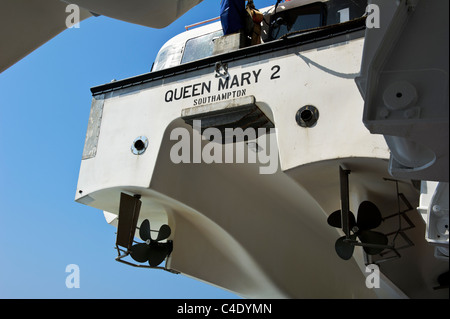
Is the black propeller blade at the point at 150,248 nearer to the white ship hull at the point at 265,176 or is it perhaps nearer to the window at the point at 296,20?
the white ship hull at the point at 265,176

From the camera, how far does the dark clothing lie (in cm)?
845

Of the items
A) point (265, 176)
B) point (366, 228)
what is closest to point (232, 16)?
point (265, 176)

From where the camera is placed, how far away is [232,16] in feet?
27.7

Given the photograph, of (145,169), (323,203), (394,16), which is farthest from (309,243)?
(394,16)

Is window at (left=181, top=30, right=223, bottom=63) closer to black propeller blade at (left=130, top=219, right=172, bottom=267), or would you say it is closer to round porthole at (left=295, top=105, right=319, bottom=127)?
round porthole at (left=295, top=105, right=319, bottom=127)

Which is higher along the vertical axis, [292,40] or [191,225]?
[292,40]

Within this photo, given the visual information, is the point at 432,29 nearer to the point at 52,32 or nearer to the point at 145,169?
the point at 52,32

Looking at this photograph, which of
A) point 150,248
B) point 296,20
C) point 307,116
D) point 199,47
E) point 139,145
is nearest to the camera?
point 307,116

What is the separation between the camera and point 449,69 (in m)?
2.18

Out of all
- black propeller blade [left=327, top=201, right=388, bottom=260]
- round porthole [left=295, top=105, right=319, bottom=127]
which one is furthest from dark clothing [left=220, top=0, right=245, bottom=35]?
black propeller blade [left=327, top=201, right=388, bottom=260]

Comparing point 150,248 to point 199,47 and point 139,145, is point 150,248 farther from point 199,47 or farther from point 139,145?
point 199,47

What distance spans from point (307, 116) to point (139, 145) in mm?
3059

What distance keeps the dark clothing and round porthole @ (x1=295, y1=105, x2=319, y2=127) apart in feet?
7.24

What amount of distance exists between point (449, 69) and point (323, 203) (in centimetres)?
581
